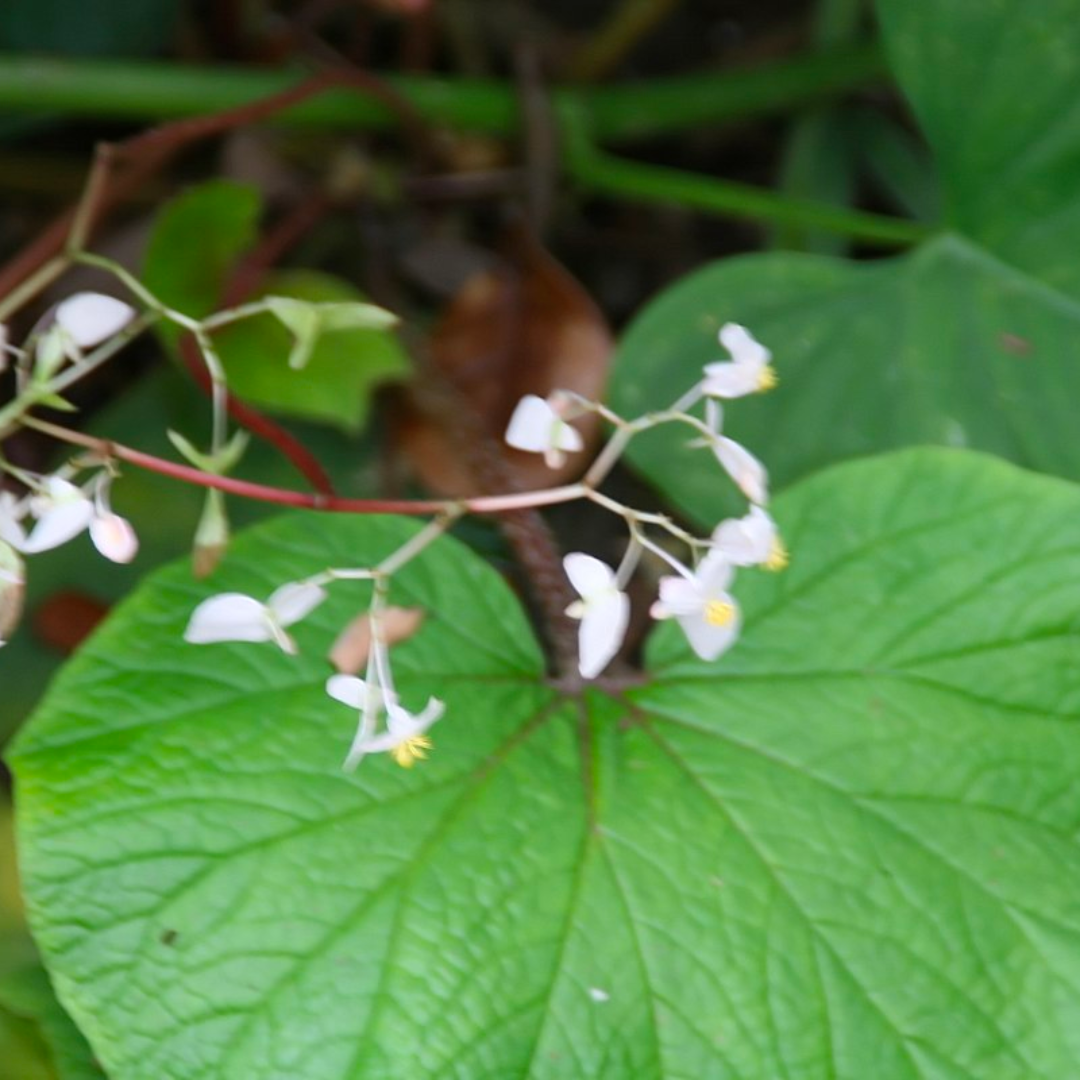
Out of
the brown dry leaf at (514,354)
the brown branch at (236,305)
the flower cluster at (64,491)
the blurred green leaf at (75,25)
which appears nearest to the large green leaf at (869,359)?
the brown dry leaf at (514,354)

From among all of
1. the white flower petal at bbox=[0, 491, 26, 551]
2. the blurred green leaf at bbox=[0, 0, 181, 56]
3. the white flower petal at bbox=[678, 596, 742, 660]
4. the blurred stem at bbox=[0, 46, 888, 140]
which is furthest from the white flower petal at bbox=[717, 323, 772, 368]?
the blurred green leaf at bbox=[0, 0, 181, 56]

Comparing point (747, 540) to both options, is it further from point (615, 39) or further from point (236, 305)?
point (615, 39)

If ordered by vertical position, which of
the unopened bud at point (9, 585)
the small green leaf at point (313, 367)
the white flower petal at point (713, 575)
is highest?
the small green leaf at point (313, 367)

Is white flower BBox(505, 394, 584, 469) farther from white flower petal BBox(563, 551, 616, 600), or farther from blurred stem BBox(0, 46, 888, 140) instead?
blurred stem BBox(0, 46, 888, 140)

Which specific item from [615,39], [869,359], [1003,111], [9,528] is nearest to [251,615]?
[9,528]

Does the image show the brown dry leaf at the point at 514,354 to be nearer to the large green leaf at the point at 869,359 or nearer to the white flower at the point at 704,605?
the large green leaf at the point at 869,359

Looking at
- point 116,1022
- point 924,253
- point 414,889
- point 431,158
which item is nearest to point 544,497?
point 414,889
